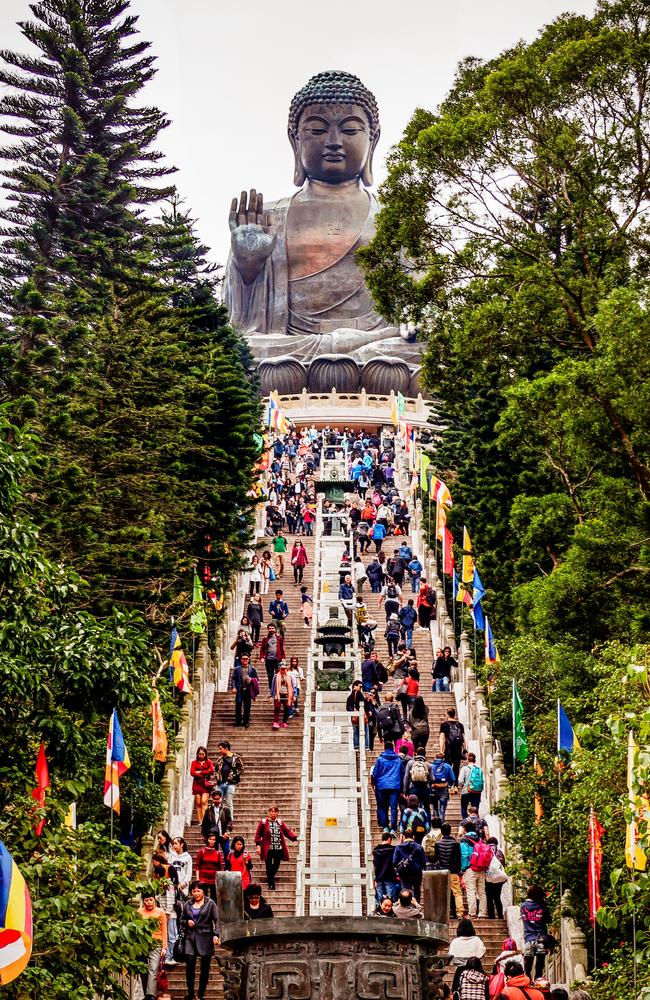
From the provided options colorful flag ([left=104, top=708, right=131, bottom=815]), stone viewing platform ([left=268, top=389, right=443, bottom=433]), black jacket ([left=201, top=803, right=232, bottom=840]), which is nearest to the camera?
colorful flag ([left=104, top=708, right=131, bottom=815])

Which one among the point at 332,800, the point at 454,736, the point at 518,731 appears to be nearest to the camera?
the point at 518,731

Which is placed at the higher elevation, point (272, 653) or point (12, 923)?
point (272, 653)

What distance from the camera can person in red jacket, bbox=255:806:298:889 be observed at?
60.5ft

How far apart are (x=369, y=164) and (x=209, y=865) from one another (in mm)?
50899

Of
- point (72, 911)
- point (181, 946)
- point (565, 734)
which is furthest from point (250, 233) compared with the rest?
point (72, 911)

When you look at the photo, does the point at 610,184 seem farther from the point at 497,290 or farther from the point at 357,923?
the point at 357,923

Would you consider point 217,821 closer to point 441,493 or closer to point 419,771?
point 419,771

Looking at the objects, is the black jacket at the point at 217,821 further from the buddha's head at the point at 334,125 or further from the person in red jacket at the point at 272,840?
the buddha's head at the point at 334,125

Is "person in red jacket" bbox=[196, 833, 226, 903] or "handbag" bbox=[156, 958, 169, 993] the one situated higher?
"person in red jacket" bbox=[196, 833, 226, 903]

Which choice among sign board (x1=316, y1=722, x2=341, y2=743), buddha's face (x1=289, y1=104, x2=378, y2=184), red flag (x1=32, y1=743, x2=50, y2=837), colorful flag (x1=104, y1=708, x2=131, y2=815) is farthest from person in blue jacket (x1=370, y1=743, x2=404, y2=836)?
buddha's face (x1=289, y1=104, x2=378, y2=184)

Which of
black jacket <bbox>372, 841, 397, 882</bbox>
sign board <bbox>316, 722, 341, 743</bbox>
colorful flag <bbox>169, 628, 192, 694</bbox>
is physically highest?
colorful flag <bbox>169, 628, 192, 694</bbox>

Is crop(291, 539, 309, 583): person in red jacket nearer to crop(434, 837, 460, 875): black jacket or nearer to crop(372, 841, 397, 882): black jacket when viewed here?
crop(434, 837, 460, 875): black jacket

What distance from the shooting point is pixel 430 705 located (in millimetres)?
24828

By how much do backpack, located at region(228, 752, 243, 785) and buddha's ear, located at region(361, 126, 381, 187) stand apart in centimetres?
4699
